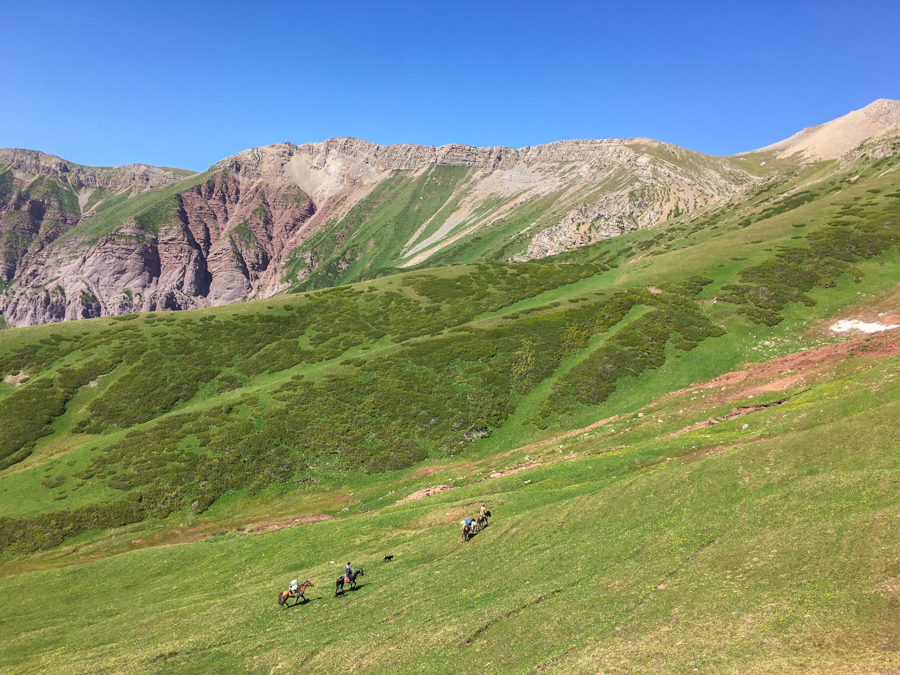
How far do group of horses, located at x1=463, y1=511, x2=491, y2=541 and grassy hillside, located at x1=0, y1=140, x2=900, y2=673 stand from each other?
1.76 metres

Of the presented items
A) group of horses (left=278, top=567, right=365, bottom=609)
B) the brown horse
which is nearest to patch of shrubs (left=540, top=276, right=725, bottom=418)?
group of horses (left=278, top=567, right=365, bottom=609)

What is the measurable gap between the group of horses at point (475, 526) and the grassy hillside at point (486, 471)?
1760 millimetres

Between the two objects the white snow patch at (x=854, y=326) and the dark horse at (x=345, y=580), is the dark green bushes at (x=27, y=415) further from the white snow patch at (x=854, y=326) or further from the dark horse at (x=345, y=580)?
the white snow patch at (x=854, y=326)

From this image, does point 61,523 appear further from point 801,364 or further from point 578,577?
point 801,364

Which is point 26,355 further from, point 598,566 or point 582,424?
point 598,566

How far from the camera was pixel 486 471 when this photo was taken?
51344 millimetres

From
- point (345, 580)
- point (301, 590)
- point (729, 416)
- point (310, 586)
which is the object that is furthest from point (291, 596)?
point (729, 416)

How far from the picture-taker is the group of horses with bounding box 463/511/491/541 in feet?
106

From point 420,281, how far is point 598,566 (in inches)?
3902

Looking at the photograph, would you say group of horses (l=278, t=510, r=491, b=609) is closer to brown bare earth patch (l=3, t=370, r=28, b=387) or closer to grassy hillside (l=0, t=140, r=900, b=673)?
grassy hillside (l=0, t=140, r=900, b=673)

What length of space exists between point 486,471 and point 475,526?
18317mm

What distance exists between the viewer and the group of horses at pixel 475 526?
32.4m

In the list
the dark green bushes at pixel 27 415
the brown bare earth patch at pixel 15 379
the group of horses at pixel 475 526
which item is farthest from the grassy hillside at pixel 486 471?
the group of horses at pixel 475 526

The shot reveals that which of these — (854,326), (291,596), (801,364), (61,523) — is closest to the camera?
(291,596)
